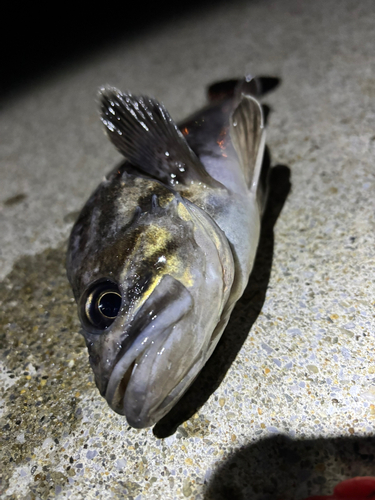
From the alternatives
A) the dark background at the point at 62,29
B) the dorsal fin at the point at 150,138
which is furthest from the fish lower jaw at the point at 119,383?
the dark background at the point at 62,29

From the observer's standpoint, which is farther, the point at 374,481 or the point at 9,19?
the point at 9,19

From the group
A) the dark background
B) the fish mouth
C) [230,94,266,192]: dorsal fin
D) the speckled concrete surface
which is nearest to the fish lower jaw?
the fish mouth

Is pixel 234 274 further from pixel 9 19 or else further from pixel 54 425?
pixel 9 19

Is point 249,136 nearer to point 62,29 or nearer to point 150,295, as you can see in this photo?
point 150,295

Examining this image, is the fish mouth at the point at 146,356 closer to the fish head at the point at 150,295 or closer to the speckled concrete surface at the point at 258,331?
the fish head at the point at 150,295

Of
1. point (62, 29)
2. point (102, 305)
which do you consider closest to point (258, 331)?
point (102, 305)

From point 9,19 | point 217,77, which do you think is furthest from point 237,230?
point 9,19
